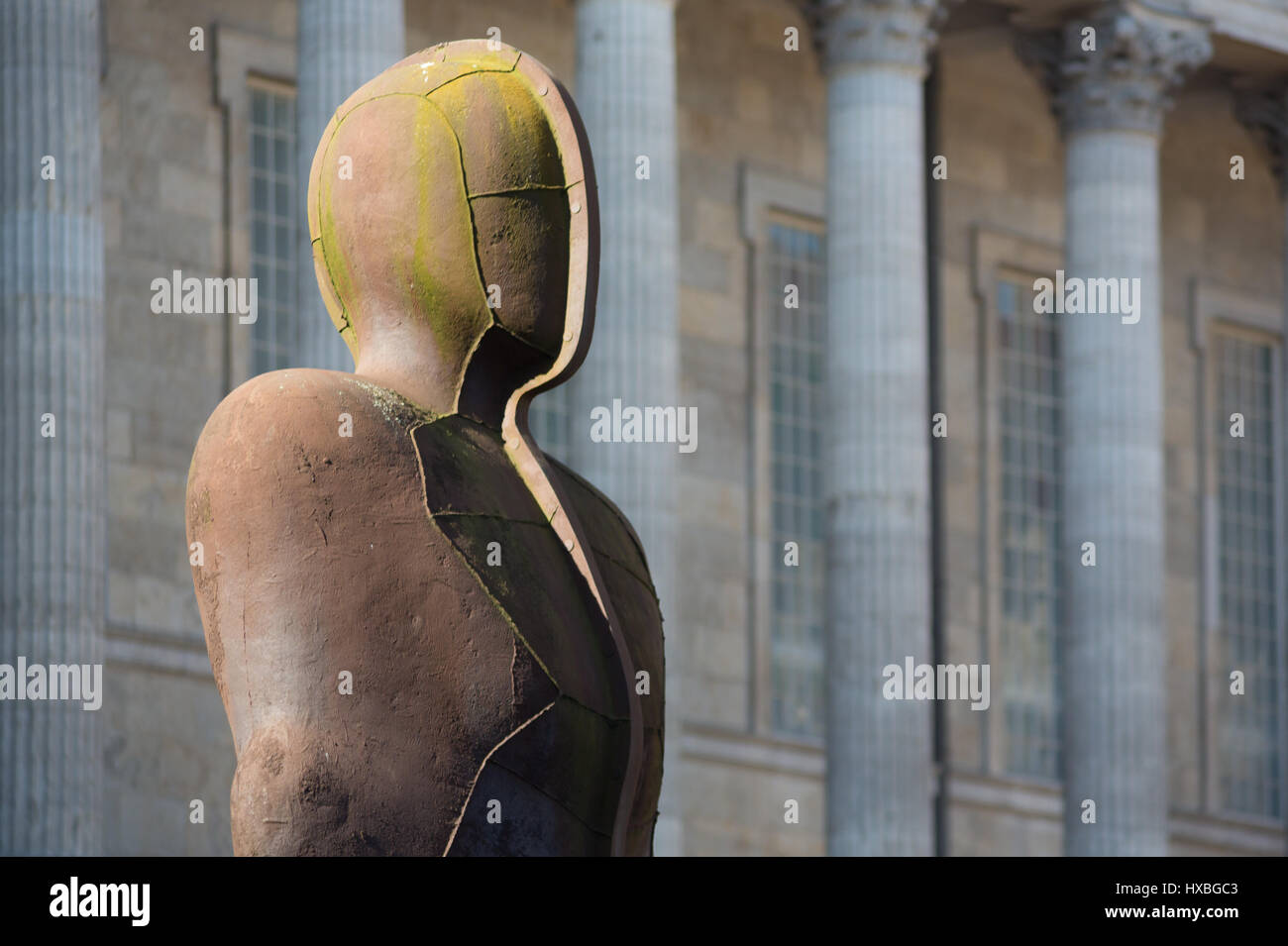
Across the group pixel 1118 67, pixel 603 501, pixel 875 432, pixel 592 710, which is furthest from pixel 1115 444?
pixel 592 710

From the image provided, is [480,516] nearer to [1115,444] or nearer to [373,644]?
[373,644]

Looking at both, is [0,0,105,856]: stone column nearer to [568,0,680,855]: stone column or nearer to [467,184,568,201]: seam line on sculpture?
[568,0,680,855]: stone column

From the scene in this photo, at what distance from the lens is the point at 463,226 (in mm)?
5914

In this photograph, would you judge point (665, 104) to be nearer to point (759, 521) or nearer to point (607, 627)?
point (759, 521)

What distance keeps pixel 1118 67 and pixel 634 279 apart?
25.8 ft

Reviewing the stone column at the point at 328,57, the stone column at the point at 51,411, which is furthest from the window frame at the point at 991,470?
the stone column at the point at 51,411

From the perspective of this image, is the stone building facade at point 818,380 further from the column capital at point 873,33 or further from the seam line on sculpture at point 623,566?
the seam line on sculpture at point 623,566

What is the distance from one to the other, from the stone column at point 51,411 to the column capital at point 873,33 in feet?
29.5

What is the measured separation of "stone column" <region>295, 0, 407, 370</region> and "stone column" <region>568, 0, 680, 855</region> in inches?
99.3

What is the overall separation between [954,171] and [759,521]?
5543 millimetres

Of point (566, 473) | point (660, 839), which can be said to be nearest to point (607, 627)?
point (566, 473)
